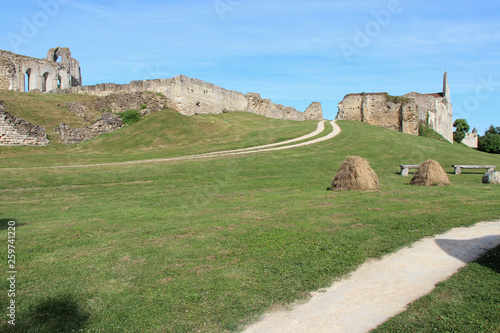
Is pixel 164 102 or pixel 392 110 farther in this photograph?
pixel 392 110

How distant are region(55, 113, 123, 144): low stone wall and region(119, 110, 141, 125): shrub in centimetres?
65

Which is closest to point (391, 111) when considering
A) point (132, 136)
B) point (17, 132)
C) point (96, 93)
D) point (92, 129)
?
point (132, 136)

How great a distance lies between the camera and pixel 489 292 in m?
5.18

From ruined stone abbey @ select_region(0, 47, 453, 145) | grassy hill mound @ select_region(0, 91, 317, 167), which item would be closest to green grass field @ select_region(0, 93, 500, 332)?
grassy hill mound @ select_region(0, 91, 317, 167)

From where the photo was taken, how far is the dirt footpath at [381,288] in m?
4.72

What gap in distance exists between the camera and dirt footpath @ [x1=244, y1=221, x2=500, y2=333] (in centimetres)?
472

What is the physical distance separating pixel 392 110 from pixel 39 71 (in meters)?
42.1

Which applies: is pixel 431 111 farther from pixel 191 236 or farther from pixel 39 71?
pixel 191 236

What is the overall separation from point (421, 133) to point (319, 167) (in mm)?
34336

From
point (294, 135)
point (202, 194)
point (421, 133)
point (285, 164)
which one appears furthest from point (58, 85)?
point (421, 133)

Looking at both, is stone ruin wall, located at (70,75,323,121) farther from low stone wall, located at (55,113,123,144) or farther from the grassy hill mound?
low stone wall, located at (55,113,123,144)

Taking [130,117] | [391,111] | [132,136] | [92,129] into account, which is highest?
[391,111]

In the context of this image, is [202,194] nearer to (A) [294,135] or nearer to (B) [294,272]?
(B) [294,272]

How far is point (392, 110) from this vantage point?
49.8 meters
